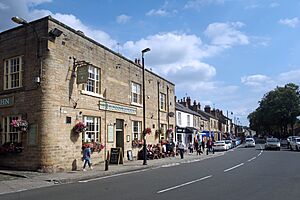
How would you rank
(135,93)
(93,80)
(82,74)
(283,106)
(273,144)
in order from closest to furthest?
1. (82,74)
2. (93,80)
3. (135,93)
4. (273,144)
5. (283,106)

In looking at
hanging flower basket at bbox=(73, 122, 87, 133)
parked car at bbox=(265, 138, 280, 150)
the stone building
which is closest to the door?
the stone building

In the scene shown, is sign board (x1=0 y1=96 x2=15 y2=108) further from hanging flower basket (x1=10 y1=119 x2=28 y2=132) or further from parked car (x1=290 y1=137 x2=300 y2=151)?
parked car (x1=290 y1=137 x2=300 y2=151)

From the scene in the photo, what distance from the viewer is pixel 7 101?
19219 millimetres

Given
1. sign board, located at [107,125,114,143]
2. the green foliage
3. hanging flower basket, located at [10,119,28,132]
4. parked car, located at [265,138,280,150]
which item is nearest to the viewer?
hanging flower basket, located at [10,119,28,132]

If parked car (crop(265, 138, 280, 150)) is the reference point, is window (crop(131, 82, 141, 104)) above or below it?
above

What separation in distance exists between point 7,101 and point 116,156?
7.75 m

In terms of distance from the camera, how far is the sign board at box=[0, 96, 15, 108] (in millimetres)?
18984

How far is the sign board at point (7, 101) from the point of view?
1898 cm

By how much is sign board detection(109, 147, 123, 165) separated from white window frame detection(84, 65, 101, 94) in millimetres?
4121

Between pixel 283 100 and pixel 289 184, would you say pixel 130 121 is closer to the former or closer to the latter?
pixel 289 184

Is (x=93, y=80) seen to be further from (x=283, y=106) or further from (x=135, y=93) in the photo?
(x=283, y=106)

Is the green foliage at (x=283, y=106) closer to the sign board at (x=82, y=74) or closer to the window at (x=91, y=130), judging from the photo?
the window at (x=91, y=130)

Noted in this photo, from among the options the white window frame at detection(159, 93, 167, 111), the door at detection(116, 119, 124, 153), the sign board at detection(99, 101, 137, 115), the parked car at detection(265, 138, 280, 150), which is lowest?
the parked car at detection(265, 138, 280, 150)

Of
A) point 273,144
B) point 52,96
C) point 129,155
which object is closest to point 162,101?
point 129,155
